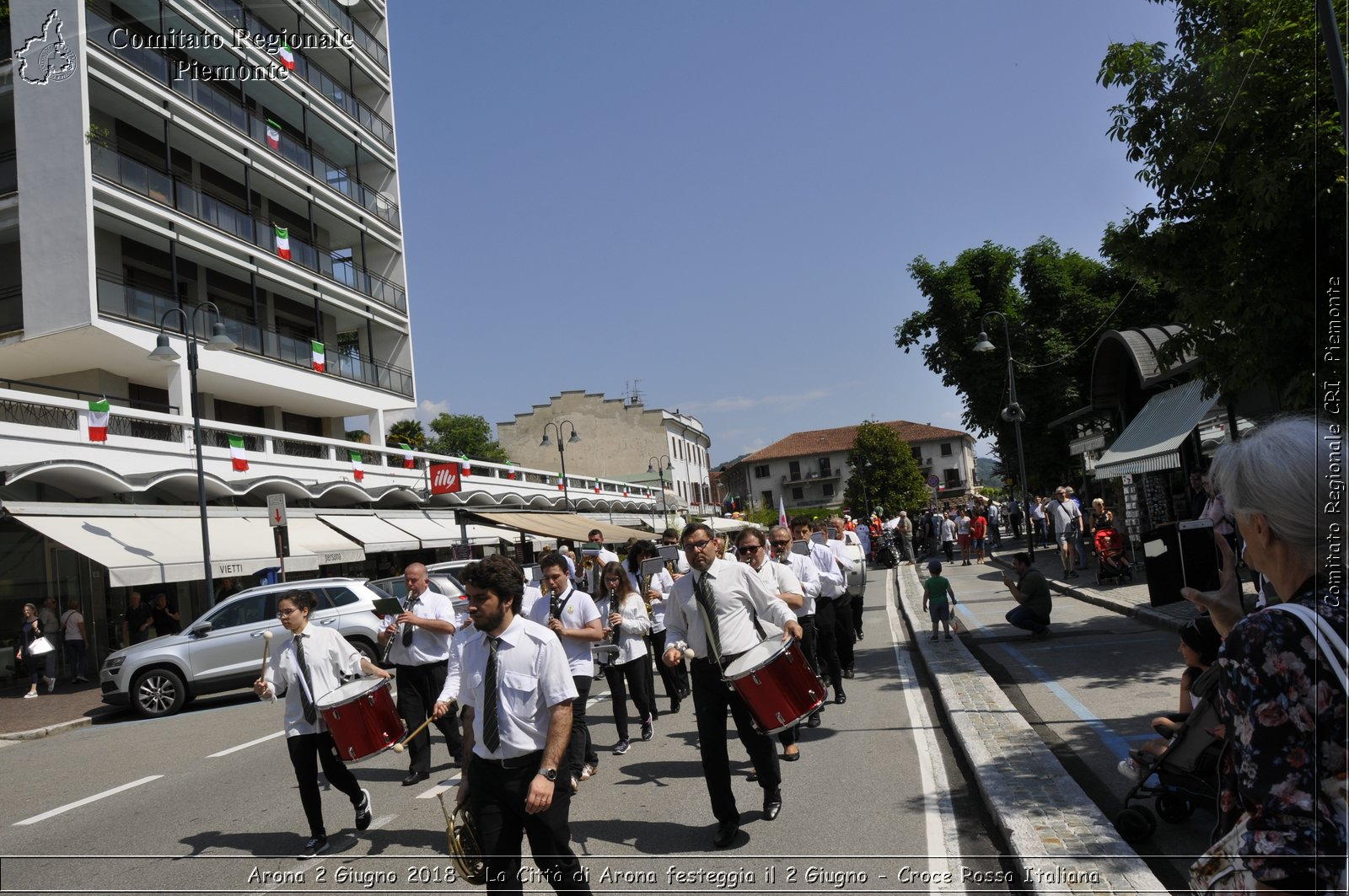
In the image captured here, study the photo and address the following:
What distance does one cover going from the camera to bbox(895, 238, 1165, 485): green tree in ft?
116

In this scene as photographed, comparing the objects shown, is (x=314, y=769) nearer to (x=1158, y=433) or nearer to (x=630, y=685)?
(x=630, y=685)

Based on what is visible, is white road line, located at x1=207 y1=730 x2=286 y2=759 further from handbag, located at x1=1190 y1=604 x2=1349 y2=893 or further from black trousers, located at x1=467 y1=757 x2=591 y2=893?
handbag, located at x1=1190 y1=604 x2=1349 y2=893

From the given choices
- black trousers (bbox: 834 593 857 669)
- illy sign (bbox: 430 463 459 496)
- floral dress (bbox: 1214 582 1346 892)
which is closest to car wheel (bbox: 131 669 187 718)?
black trousers (bbox: 834 593 857 669)

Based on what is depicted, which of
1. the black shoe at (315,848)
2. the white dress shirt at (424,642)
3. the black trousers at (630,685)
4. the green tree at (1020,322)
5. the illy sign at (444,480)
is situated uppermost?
the green tree at (1020,322)

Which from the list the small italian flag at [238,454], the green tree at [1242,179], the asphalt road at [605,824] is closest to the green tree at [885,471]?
the small italian flag at [238,454]

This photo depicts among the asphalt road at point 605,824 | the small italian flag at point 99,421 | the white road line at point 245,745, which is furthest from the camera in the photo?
the small italian flag at point 99,421

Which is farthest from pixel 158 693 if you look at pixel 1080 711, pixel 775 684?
pixel 1080 711

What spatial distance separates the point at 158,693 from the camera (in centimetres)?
1460

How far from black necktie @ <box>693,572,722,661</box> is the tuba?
224 centimetres

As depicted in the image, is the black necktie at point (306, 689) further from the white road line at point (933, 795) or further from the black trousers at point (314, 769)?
the white road line at point (933, 795)

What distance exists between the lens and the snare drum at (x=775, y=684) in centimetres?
580

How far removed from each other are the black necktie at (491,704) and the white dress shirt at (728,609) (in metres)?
2.20

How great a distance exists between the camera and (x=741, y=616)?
6359 mm

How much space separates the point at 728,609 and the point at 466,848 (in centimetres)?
261
